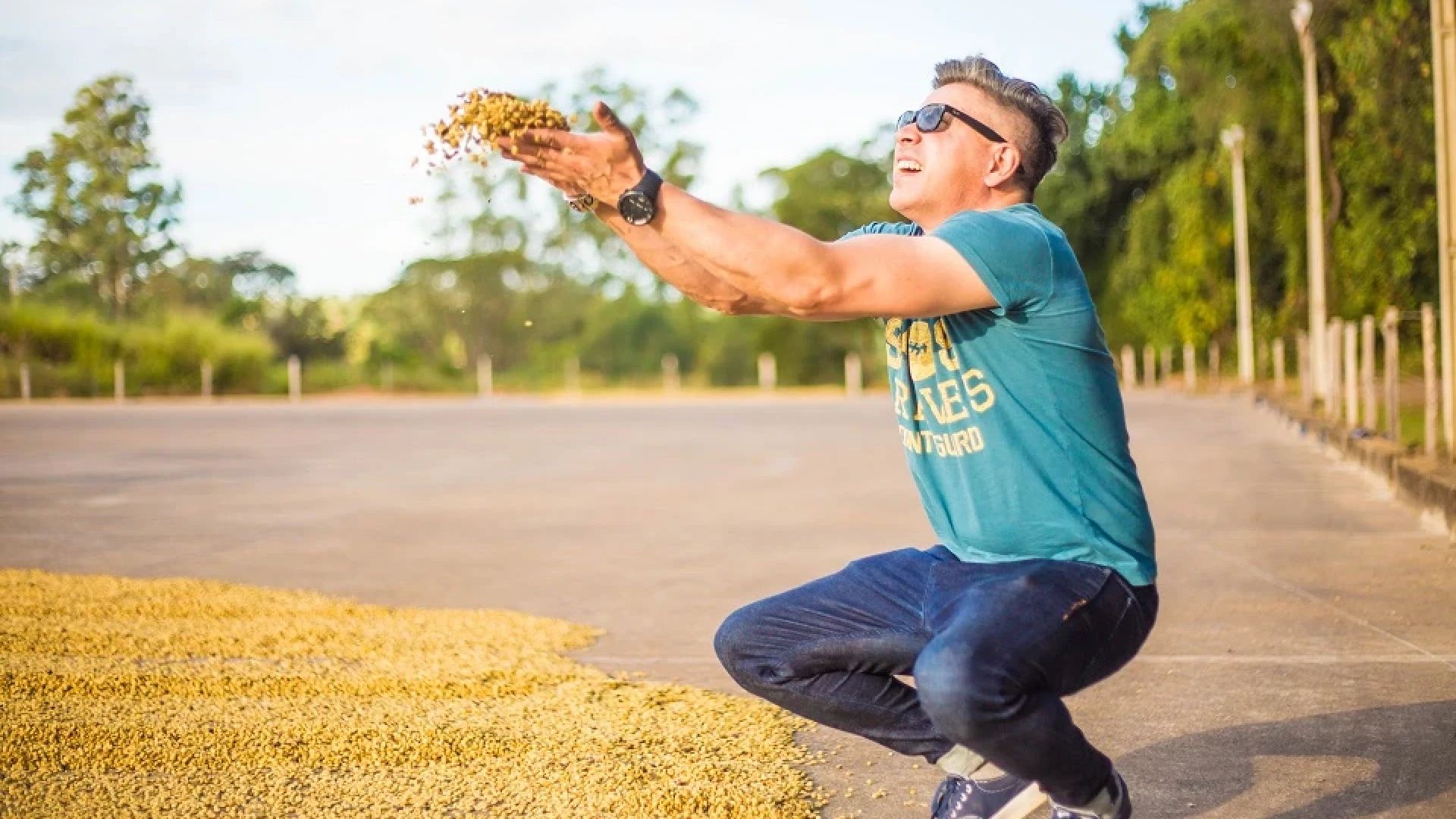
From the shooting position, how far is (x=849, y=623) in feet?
12.5

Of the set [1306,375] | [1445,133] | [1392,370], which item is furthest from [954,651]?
[1306,375]

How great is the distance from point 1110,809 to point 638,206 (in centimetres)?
172

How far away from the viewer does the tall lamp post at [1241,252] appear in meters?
34.9

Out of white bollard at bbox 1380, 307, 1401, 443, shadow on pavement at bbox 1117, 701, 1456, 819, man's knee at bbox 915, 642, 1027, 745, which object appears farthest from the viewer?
white bollard at bbox 1380, 307, 1401, 443

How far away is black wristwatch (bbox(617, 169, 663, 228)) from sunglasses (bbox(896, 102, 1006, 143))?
844 millimetres

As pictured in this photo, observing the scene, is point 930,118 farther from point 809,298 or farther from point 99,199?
point 99,199

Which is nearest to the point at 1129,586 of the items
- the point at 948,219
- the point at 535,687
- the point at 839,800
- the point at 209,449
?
the point at 948,219

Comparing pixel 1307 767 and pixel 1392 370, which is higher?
pixel 1392 370

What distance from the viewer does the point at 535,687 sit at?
18.8 ft

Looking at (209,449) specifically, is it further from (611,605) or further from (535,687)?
(535,687)

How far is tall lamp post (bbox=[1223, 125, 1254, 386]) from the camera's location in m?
34.9

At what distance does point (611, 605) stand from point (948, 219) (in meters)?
5.04

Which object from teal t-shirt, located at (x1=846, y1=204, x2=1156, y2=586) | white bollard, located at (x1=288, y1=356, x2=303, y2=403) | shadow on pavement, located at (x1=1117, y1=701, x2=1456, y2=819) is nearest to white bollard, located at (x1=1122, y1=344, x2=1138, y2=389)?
white bollard, located at (x1=288, y1=356, x2=303, y2=403)

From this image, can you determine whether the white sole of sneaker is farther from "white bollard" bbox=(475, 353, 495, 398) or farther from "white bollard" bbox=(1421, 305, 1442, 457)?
"white bollard" bbox=(475, 353, 495, 398)
